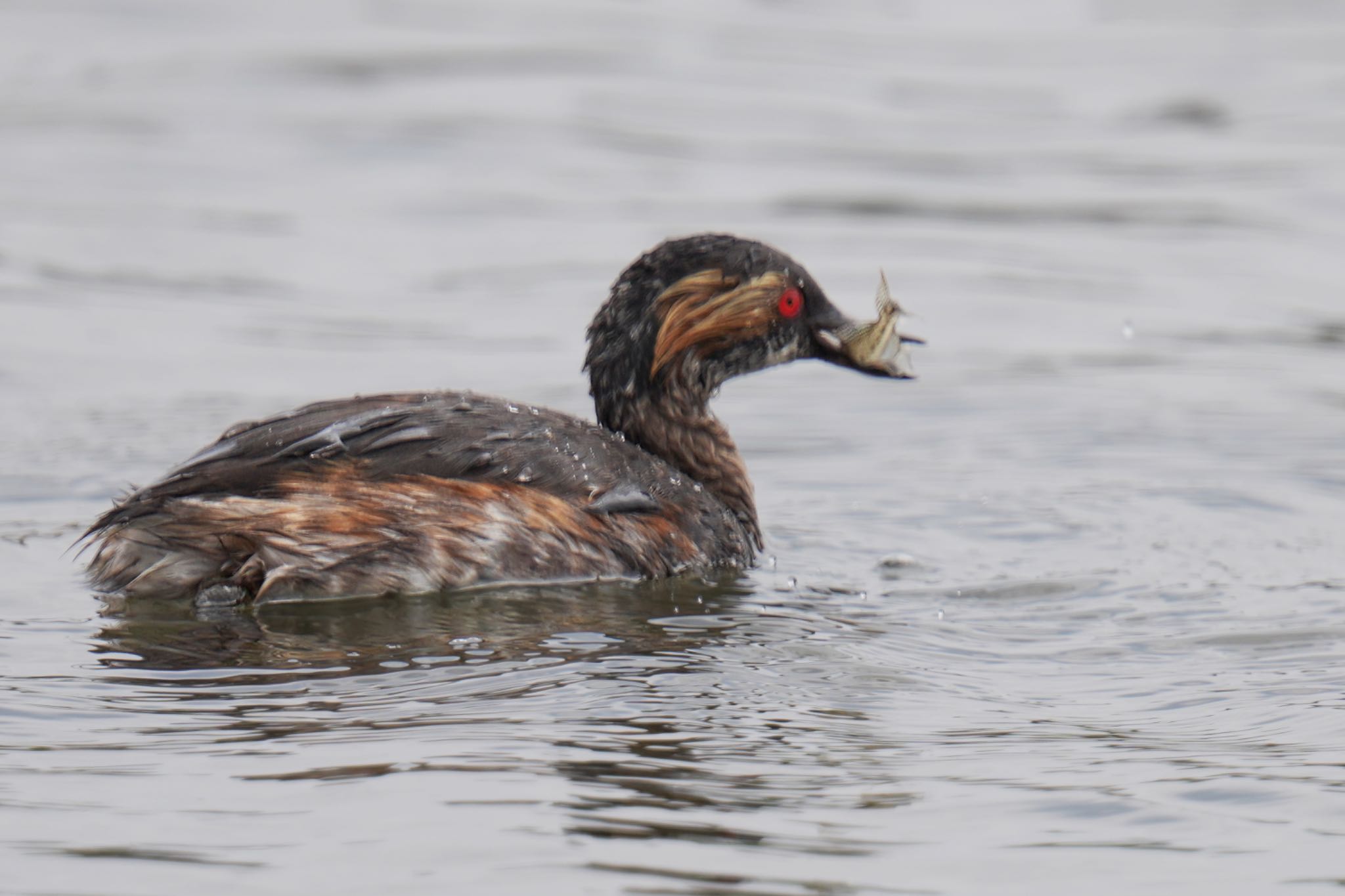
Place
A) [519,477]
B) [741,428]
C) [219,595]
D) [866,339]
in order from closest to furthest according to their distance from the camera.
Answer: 1. [219,595]
2. [519,477]
3. [866,339]
4. [741,428]

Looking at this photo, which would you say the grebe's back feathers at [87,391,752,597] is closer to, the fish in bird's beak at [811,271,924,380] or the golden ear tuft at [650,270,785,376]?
the golden ear tuft at [650,270,785,376]

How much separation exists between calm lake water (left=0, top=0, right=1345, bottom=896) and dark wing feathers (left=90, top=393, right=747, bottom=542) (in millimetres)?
356

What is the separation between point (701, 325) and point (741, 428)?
8.49 feet

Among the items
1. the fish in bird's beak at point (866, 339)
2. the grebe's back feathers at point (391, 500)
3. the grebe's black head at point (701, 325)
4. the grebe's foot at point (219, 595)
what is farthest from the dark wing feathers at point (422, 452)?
the fish in bird's beak at point (866, 339)

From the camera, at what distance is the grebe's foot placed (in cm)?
680

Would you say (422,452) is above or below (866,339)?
below

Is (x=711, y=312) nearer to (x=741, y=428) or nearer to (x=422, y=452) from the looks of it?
(x=422, y=452)

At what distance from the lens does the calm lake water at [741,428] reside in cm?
495

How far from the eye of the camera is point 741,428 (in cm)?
1058

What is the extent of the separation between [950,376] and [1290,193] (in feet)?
19.9

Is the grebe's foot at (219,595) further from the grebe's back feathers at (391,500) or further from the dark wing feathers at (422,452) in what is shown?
the dark wing feathers at (422,452)

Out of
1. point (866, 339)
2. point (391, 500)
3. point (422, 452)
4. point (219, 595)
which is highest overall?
point (866, 339)

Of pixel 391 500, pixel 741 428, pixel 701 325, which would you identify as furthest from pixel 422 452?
pixel 741 428

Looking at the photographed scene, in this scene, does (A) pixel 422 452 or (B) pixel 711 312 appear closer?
(A) pixel 422 452
